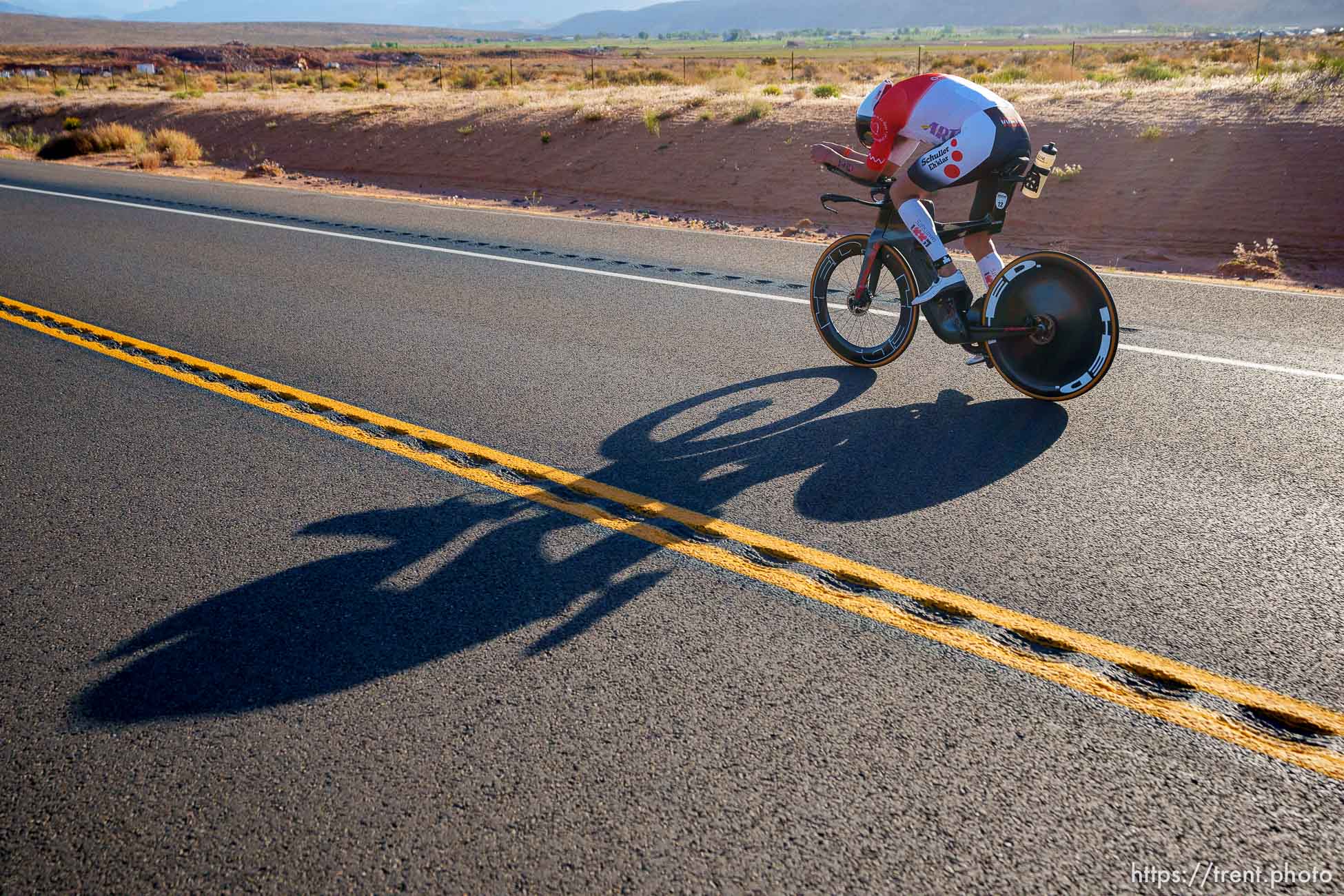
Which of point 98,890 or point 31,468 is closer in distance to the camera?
point 98,890

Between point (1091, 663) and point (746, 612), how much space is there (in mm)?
1121

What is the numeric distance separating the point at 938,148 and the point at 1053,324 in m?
1.16

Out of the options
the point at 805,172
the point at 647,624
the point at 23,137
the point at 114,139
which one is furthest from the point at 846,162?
the point at 23,137

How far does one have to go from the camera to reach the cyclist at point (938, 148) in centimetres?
536

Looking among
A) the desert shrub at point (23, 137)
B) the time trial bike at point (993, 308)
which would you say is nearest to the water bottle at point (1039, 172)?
the time trial bike at point (993, 308)

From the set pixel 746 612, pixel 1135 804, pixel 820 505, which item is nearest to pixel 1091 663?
pixel 1135 804

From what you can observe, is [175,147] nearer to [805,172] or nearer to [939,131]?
[805,172]

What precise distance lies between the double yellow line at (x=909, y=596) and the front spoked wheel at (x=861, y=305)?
8.01 ft

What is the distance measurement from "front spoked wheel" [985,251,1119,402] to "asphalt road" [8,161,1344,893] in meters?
0.21

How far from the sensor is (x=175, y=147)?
Result: 24344 mm

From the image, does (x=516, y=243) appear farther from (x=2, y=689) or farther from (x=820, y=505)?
(x=2, y=689)

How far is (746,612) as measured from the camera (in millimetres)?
3453

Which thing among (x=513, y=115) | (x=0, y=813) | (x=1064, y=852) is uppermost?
(x=513, y=115)

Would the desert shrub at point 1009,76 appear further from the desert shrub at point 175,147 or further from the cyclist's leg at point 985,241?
the cyclist's leg at point 985,241
